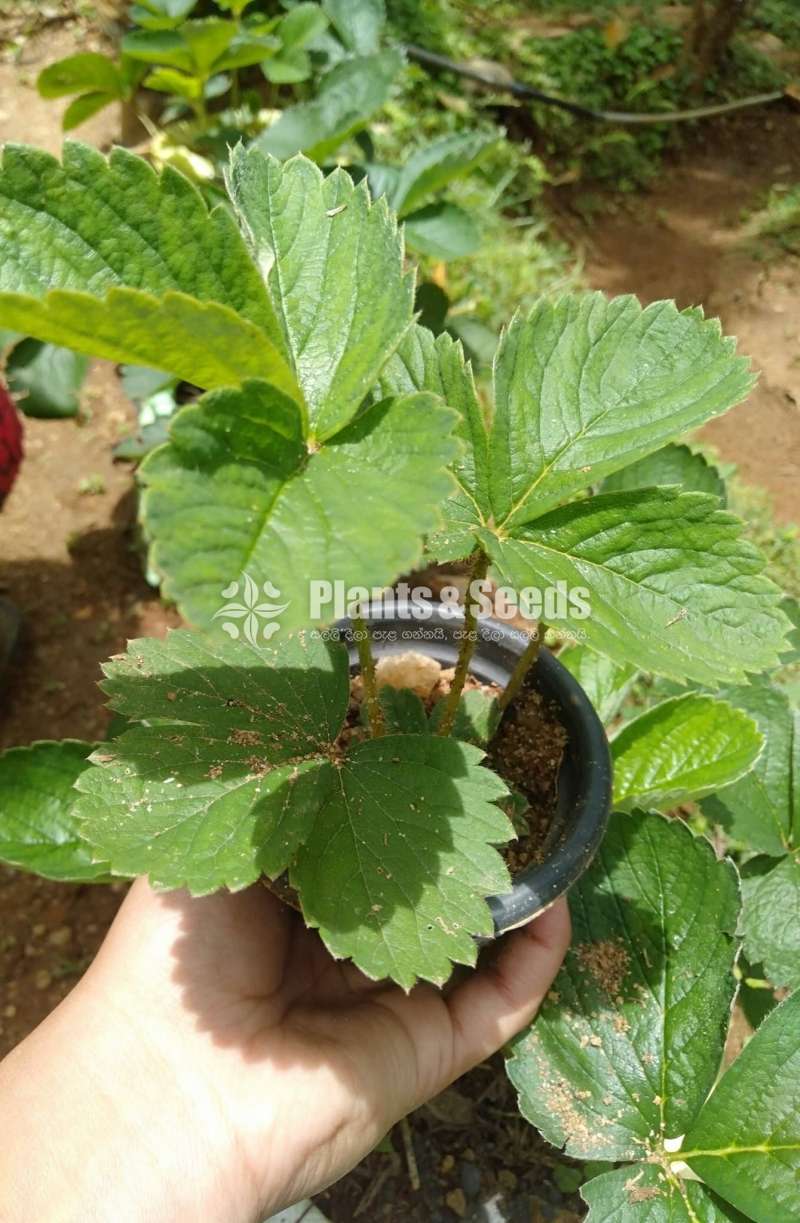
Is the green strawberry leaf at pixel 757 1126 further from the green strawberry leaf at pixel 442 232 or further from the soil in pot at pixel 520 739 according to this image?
the green strawberry leaf at pixel 442 232

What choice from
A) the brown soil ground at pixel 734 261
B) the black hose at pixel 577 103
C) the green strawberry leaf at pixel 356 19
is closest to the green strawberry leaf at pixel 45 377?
the green strawberry leaf at pixel 356 19

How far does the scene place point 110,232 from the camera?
550 millimetres

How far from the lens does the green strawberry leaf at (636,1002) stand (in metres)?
0.91

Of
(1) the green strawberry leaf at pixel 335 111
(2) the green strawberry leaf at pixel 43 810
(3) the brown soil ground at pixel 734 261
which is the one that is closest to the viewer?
(2) the green strawberry leaf at pixel 43 810

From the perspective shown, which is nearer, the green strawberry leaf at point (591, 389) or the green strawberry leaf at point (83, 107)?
the green strawberry leaf at point (591, 389)

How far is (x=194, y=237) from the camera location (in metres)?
0.55

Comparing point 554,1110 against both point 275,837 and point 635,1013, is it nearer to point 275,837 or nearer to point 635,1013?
point 635,1013

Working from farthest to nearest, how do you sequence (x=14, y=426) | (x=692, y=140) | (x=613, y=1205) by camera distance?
(x=692, y=140), (x=14, y=426), (x=613, y=1205)

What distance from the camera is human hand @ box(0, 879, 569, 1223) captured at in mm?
790

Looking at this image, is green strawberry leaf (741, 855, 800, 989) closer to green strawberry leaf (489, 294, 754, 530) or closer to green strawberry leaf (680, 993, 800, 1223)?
green strawberry leaf (680, 993, 800, 1223)

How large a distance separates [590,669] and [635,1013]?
40cm

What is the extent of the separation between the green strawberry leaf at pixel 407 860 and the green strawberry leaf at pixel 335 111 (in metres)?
1.09

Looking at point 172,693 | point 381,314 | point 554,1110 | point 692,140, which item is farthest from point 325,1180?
point 692,140

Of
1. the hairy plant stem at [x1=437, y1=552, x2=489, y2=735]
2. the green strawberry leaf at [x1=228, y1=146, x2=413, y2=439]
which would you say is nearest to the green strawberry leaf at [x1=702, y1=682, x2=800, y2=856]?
the hairy plant stem at [x1=437, y1=552, x2=489, y2=735]
